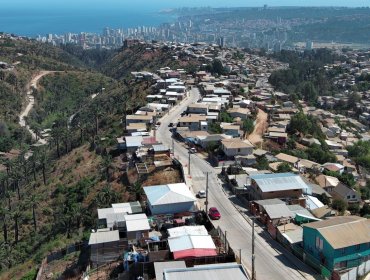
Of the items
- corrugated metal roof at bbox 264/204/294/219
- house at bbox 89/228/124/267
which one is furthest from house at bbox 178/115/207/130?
house at bbox 89/228/124/267

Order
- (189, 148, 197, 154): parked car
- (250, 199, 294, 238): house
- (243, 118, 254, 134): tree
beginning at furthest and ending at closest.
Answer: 1. (243, 118, 254, 134): tree
2. (189, 148, 197, 154): parked car
3. (250, 199, 294, 238): house

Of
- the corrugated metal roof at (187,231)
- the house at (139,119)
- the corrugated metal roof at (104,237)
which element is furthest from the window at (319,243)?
Answer: the house at (139,119)

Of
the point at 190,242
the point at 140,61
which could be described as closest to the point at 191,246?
the point at 190,242

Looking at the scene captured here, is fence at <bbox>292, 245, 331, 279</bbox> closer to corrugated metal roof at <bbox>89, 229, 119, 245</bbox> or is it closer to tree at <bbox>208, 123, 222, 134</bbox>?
corrugated metal roof at <bbox>89, 229, 119, 245</bbox>

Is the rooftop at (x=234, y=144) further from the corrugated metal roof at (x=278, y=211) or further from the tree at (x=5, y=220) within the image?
the tree at (x=5, y=220)

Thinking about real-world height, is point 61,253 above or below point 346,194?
above

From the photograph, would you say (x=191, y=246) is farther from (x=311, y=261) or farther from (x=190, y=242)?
(x=311, y=261)
